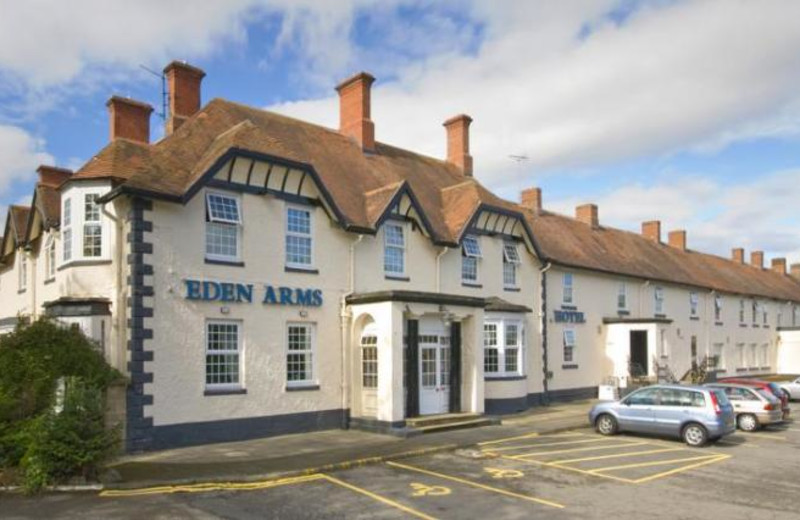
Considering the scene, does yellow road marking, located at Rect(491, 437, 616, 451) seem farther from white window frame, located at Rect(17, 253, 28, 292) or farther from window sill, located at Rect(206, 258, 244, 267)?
white window frame, located at Rect(17, 253, 28, 292)

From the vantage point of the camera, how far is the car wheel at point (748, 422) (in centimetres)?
2145

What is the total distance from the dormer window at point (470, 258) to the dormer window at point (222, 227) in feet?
30.2

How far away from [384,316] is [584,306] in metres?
15.1

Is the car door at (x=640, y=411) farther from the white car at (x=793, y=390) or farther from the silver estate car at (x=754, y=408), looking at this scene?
the white car at (x=793, y=390)

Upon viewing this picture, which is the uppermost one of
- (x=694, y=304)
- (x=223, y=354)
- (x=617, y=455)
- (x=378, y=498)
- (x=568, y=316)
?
(x=694, y=304)

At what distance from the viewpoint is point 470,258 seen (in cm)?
2548

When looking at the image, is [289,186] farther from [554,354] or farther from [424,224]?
[554,354]

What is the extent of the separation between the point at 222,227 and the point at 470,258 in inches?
→ 407

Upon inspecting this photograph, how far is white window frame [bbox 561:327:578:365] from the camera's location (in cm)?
3016

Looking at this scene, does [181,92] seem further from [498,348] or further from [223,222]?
[498,348]

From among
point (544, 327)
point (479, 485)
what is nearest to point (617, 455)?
point (479, 485)

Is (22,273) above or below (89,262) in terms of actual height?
above

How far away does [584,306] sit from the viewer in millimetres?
31656

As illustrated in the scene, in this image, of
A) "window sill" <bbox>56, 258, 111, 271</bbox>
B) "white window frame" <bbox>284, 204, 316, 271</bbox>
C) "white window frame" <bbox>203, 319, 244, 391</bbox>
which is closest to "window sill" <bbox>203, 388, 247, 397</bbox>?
"white window frame" <bbox>203, 319, 244, 391</bbox>
